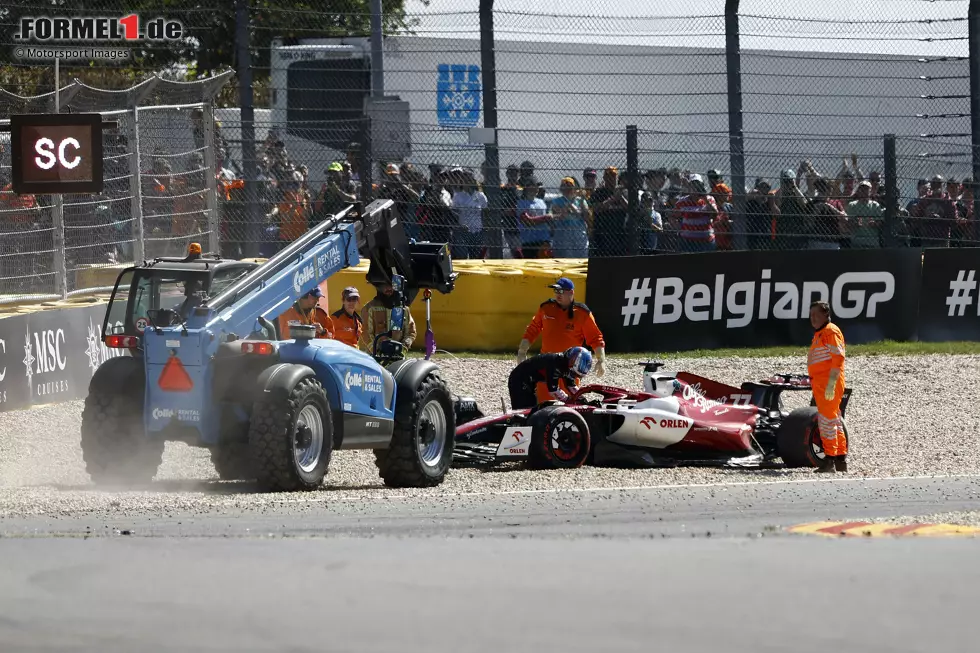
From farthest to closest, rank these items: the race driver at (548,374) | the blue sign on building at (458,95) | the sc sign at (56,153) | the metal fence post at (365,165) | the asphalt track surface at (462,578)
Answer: the blue sign on building at (458,95)
the metal fence post at (365,165)
the sc sign at (56,153)
the race driver at (548,374)
the asphalt track surface at (462,578)

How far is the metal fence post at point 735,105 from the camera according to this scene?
16.8m

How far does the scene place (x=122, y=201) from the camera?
50.8 feet

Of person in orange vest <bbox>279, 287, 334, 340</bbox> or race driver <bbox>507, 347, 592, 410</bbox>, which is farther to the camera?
person in orange vest <bbox>279, 287, 334, 340</bbox>

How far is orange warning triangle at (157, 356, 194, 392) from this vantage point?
9.33 meters

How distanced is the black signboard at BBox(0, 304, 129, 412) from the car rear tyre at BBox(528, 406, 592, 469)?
5.05 meters

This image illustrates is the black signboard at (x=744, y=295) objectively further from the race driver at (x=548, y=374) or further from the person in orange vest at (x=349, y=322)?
the race driver at (x=548, y=374)

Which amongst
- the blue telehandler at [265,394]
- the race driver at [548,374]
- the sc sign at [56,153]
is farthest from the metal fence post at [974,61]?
the sc sign at [56,153]

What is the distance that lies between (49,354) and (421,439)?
510 cm

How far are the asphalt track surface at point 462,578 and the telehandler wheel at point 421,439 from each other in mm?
1514

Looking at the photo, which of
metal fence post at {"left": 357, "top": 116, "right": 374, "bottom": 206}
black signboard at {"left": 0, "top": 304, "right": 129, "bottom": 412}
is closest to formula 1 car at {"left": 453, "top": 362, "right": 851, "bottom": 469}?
black signboard at {"left": 0, "top": 304, "right": 129, "bottom": 412}

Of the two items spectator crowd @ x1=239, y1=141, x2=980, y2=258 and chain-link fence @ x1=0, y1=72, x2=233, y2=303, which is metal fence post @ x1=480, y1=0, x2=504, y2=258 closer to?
spectator crowd @ x1=239, y1=141, x2=980, y2=258

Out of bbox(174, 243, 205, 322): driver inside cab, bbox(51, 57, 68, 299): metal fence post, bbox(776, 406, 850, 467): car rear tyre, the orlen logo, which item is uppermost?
bbox(51, 57, 68, 299): metal fence post

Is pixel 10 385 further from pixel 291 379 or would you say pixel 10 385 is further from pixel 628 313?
pixel 628 313

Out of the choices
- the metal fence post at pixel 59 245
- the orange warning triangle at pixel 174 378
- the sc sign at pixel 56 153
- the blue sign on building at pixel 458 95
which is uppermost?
the blue sign on building at pixel 458 95
